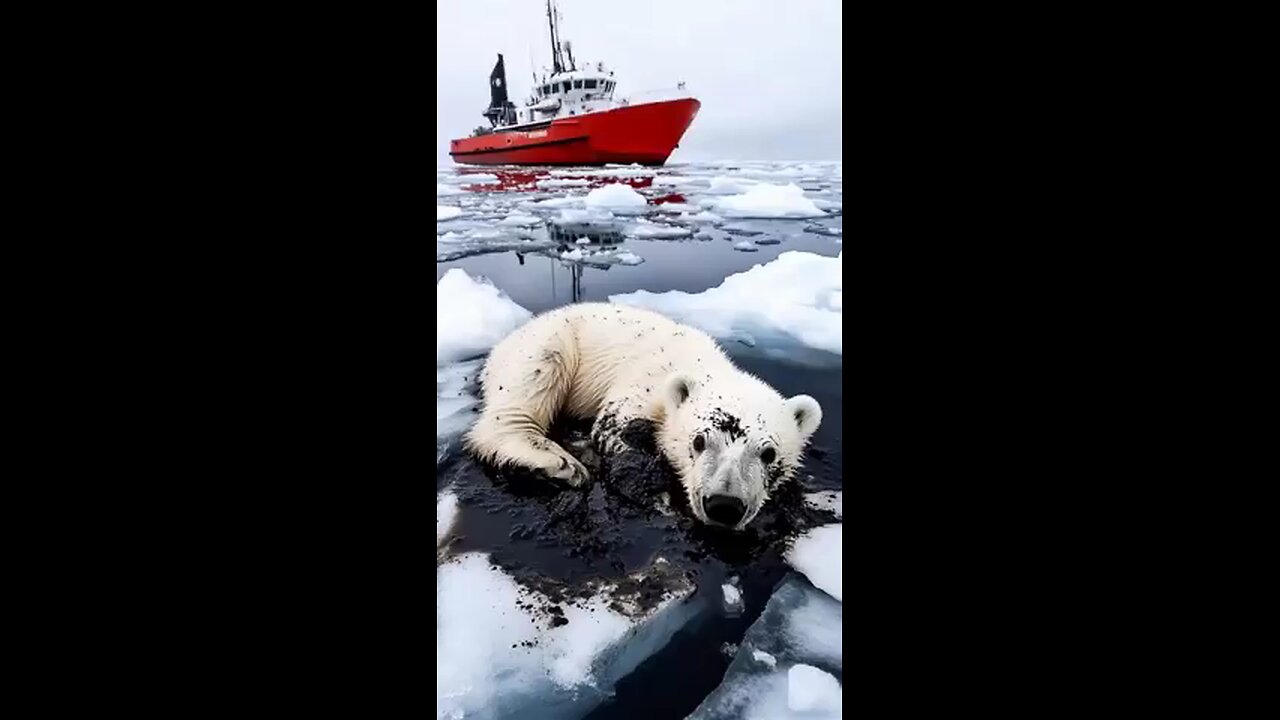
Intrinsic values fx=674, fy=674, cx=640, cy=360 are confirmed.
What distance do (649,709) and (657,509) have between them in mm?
647

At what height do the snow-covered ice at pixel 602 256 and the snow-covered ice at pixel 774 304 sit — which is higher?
the snow-covered ice at pixel 602 256

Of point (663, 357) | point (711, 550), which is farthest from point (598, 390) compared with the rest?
point (711, 550)

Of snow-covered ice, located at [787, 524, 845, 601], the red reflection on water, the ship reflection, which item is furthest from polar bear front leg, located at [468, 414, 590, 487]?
the red reflection on water

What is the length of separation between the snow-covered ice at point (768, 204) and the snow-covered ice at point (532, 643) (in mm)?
1599

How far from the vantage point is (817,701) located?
6.94 feet

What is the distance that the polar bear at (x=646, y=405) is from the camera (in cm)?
241

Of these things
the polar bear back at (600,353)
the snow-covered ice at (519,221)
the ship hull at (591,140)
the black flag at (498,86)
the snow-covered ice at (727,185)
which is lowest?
the polar bear back at (600,353)

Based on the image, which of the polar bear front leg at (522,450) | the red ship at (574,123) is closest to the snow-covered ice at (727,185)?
the red ship at (574,123)

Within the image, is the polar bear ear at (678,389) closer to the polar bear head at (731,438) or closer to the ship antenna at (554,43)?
the polar bear head at (731,438)

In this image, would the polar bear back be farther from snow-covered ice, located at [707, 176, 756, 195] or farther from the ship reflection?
snow-covered ice, located at [707, 176, 756, 195]

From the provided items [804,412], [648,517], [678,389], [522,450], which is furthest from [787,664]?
[522,450]

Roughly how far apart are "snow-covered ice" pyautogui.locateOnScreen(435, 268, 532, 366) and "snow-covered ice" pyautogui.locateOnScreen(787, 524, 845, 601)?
144 centimetres

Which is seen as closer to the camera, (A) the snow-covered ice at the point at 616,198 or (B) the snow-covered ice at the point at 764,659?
(B) the snow-covered ice at the point at 764,659

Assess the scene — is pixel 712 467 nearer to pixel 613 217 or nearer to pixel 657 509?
pixel 657 509
